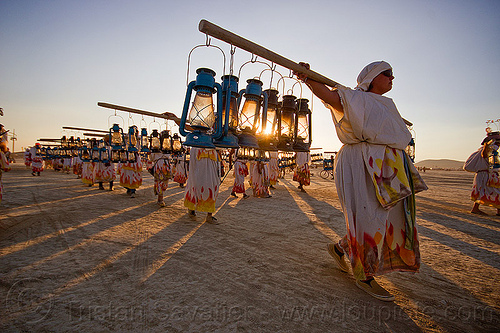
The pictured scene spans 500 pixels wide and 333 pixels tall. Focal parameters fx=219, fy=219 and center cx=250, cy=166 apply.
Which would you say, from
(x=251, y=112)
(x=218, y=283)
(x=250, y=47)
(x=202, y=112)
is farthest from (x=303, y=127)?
(x=218, y=283)

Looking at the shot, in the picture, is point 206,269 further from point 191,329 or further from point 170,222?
point 170,222

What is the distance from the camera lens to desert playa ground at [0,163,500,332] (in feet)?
5.75

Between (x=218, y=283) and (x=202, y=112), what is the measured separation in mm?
1837

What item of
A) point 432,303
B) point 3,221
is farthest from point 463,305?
point 3,221

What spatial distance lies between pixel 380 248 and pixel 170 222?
4.08m

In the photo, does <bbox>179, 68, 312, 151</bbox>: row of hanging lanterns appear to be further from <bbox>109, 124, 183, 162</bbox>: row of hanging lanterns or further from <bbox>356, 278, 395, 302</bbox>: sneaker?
<bbox>109, 124, 183, 162</bbox>: row of hanging lanterns

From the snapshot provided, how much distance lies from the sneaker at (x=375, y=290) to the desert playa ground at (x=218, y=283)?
5cm

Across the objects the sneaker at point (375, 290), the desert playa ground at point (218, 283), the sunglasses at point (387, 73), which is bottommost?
the desert playa ground at point (218, 283)

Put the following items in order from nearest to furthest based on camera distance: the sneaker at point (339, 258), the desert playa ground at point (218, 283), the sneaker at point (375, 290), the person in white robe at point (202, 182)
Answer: the desert playa ground at point (218, 283) → the sneaker at point (375, 290) → the sneaker at point (339, 258) → the person in white robe at point (202, 182)

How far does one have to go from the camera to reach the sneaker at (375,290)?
6.95ft

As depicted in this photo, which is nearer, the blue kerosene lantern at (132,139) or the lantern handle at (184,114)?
the lantern handle at (184,114)

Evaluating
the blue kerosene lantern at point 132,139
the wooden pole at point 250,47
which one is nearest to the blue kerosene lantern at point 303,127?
the wooden pole at point 250,47

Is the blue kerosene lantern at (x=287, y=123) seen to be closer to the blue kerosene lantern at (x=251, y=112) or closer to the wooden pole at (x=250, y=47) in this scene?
the blue kerosene lantern at (x=251, y=112)

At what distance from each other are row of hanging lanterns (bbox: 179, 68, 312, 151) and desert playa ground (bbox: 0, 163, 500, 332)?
4.85 feet
